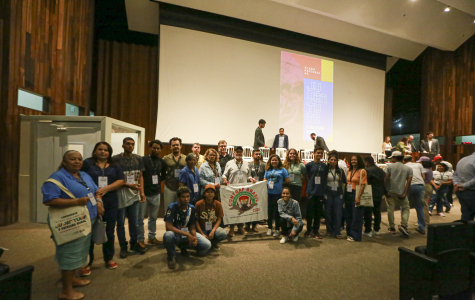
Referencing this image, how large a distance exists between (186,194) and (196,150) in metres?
1.38

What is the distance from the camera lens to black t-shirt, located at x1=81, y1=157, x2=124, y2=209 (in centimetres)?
244

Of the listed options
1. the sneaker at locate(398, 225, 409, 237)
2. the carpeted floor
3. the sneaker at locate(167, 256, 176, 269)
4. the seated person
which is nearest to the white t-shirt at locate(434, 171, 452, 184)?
the sneaker at locate(398, 225, 409, 237)

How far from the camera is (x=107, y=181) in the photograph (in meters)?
2.49

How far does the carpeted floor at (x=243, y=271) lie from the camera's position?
6.91ft

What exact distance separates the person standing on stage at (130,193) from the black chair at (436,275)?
277 centimetres

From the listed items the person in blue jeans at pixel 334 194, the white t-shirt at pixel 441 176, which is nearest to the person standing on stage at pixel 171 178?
the person in blue jeans at pixel 334 194

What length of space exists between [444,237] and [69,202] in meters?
2.90

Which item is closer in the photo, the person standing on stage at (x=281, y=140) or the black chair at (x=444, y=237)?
the black chair at (x=444, y=237)

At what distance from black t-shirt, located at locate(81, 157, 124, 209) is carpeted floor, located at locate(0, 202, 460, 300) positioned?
0.73 meters

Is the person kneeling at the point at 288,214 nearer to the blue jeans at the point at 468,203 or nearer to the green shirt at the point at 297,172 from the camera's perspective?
the green shirt at the point at 297,172

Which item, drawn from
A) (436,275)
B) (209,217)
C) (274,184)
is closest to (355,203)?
(274,184)

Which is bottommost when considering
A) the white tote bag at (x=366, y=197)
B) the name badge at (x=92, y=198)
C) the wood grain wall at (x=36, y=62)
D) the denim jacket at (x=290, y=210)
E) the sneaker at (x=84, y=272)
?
the sneaker at (x=84, y=272)

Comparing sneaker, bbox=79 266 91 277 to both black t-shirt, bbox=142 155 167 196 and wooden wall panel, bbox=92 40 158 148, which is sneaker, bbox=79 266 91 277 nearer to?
black t-shirt, bbox=142 155 167 196

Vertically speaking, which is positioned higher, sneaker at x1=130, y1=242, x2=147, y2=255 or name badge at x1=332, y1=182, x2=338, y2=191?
name badge at x1=332, y1=182, x2=338, y2=191
